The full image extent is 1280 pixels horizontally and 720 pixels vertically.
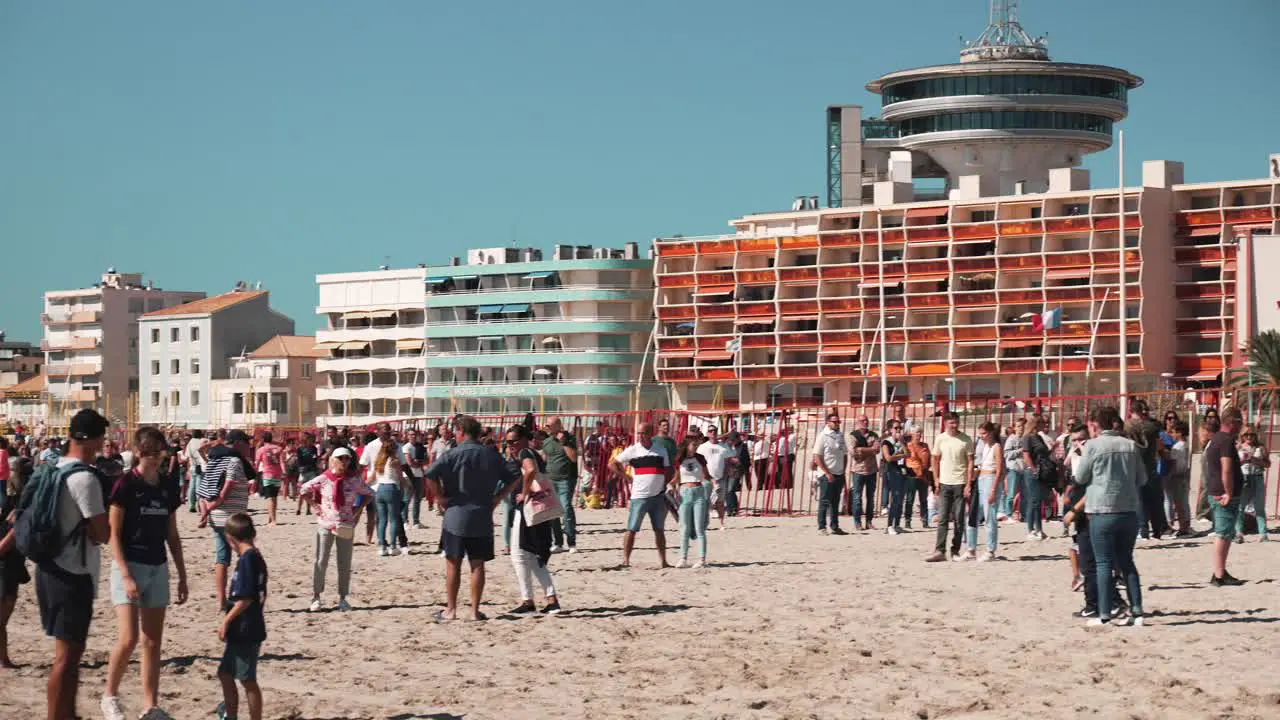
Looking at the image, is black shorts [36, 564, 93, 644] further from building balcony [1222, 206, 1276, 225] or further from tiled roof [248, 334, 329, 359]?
tiled roof [248, 334, 329, 359]

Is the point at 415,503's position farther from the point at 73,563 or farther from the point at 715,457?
the point at 73,563

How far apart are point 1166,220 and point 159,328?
71.0 metres

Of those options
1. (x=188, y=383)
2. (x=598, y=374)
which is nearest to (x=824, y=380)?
(x=598, y=374)

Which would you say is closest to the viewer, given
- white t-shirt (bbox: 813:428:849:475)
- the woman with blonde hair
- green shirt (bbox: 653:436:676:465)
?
green shirt (bbox: 653:436:676:465)

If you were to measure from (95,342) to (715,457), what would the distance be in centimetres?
12289

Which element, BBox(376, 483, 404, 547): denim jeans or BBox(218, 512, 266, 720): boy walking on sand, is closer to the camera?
BBox(218, 512, 266, 720): boy walking on sand

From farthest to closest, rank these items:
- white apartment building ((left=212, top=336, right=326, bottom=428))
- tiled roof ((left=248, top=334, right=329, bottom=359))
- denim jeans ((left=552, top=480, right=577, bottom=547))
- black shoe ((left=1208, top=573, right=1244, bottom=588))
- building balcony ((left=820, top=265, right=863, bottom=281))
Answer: tiled roof ((left=248, top=334, right=329, bottom=359)), white apartment building ((left=212, top=336, right=326, bottom=428)), building balcony ((left=820, top=265, right=863, bottom=281)), denim jeans ((left=552, top=480, right=577, bottom=547)), black shoe ((left=1208, top=573, right=1244, bottom=588))

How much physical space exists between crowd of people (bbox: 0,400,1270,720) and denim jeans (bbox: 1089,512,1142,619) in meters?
0.01

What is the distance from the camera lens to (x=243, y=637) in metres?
10.1

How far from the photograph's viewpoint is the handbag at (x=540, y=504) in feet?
50.1

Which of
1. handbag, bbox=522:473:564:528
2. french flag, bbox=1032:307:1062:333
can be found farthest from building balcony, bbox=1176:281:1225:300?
handbag, bbox=522:473:564:528

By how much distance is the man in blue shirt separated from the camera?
14.6 meters

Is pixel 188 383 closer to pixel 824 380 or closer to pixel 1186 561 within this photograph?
pixel 824 380

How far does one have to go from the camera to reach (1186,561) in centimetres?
1880
